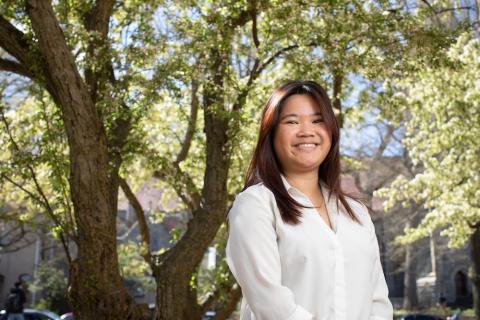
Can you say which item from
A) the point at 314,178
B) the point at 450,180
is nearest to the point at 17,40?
the point at 314,178

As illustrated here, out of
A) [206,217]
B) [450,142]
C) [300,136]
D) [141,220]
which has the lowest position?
[300,136]

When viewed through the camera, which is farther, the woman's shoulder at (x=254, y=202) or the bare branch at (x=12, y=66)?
the bare branch at (x=12, y=66)

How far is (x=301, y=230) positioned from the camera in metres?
2.45

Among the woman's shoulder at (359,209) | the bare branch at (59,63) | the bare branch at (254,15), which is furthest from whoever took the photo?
the bare branch at (254,15)

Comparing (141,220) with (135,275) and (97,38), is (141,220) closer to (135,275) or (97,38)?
(97,38)

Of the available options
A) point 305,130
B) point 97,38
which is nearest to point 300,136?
point 305,130

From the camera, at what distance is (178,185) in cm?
1248

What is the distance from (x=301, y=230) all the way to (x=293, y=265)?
0.13 metres

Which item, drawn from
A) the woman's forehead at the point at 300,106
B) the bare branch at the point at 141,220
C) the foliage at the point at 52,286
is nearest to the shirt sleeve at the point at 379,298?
the woman's forehead at the point at 300,106

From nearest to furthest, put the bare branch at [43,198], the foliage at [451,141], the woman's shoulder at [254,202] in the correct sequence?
1. the woman's shoulder at [254,202]
2. the bare branch at [43,198]
3. the foliage at [451,141]

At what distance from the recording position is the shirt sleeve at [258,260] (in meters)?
2.30

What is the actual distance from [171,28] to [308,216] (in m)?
9.34

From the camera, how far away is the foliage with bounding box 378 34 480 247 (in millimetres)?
16062

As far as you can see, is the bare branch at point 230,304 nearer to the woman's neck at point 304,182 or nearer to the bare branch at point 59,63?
the bare branch at point 59,63
